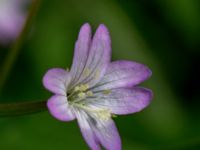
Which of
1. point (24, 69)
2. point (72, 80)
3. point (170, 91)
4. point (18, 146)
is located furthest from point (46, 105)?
point (170, 91)

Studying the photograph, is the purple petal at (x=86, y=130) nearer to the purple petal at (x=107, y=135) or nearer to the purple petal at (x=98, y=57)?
the purple petal at (x=107, y=135)

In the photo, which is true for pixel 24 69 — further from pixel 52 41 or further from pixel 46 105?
pixel 46 105

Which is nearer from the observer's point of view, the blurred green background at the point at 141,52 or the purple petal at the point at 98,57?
the purple petal at the point at 98,57

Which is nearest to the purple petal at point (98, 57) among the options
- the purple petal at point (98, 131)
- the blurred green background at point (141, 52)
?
the purple petal at point (98, 131)

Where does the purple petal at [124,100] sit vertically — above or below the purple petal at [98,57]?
below

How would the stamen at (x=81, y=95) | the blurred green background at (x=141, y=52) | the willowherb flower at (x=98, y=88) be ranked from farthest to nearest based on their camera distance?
the blurred green background at (x=141, y=52) < the stamen at (x=81, y=95) < the willowherb flower at (x=98, y=88)

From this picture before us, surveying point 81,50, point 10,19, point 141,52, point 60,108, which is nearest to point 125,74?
point 81,50
